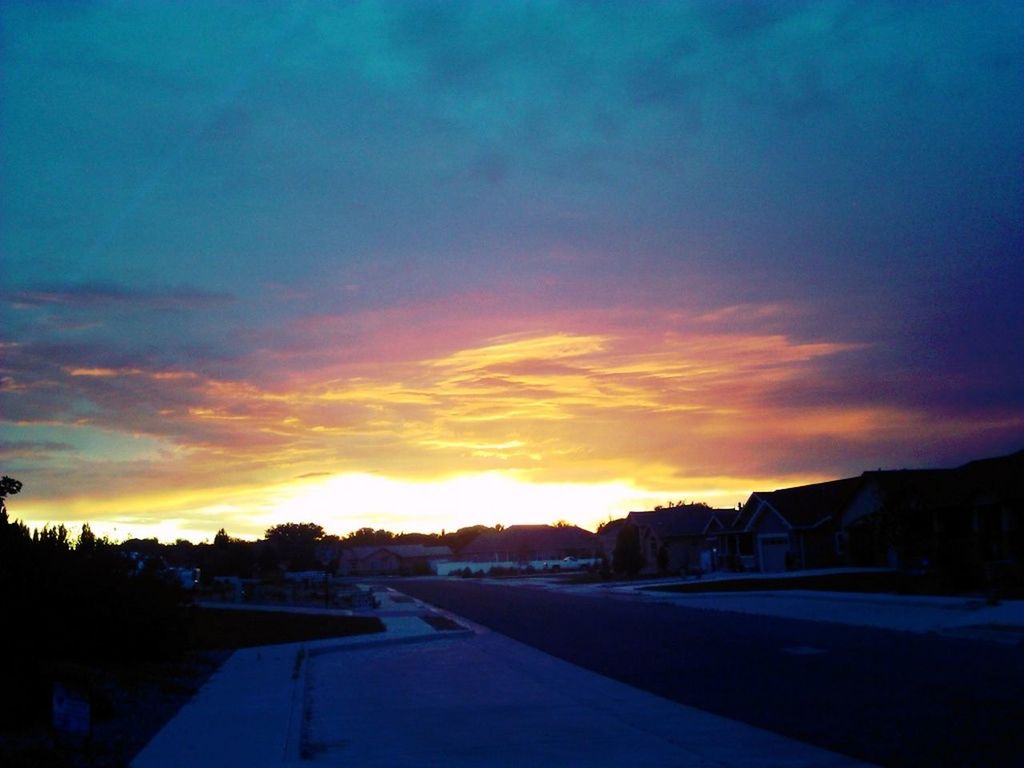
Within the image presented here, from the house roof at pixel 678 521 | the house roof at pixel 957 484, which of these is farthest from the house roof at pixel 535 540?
the house roof at pixel 957 484

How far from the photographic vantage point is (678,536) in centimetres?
7888

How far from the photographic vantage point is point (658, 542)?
79.6 m

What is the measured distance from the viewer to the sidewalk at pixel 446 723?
11531 millimetres

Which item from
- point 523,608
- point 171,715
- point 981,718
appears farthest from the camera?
point 523,608

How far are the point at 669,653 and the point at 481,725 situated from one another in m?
9.12

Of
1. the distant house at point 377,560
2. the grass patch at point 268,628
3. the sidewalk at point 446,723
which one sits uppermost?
the distant house at point 377,560

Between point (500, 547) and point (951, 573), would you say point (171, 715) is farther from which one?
point (500, 547)

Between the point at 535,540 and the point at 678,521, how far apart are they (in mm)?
51223

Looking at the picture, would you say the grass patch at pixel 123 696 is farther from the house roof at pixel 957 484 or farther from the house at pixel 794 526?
the house at pixel 794 526

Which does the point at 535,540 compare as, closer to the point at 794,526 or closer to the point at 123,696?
the point at 794,526

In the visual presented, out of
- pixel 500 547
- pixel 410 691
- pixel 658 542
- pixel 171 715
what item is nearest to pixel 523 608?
pixel 410 691

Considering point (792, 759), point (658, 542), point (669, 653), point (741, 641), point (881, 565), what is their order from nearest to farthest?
point (792, 759), point (669, 653), point (741, 641), point (881, 565), point (658, 542)

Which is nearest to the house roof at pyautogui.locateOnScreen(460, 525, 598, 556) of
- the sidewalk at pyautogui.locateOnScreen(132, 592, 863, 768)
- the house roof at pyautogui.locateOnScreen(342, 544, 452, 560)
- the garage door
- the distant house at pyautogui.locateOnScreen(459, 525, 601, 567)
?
the distant house at pyautogui.locateOnScreen(459, 525, 601, 567)

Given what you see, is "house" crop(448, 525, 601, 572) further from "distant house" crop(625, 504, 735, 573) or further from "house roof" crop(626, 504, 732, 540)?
"distant house" crop(625, 504, 735, 573)
